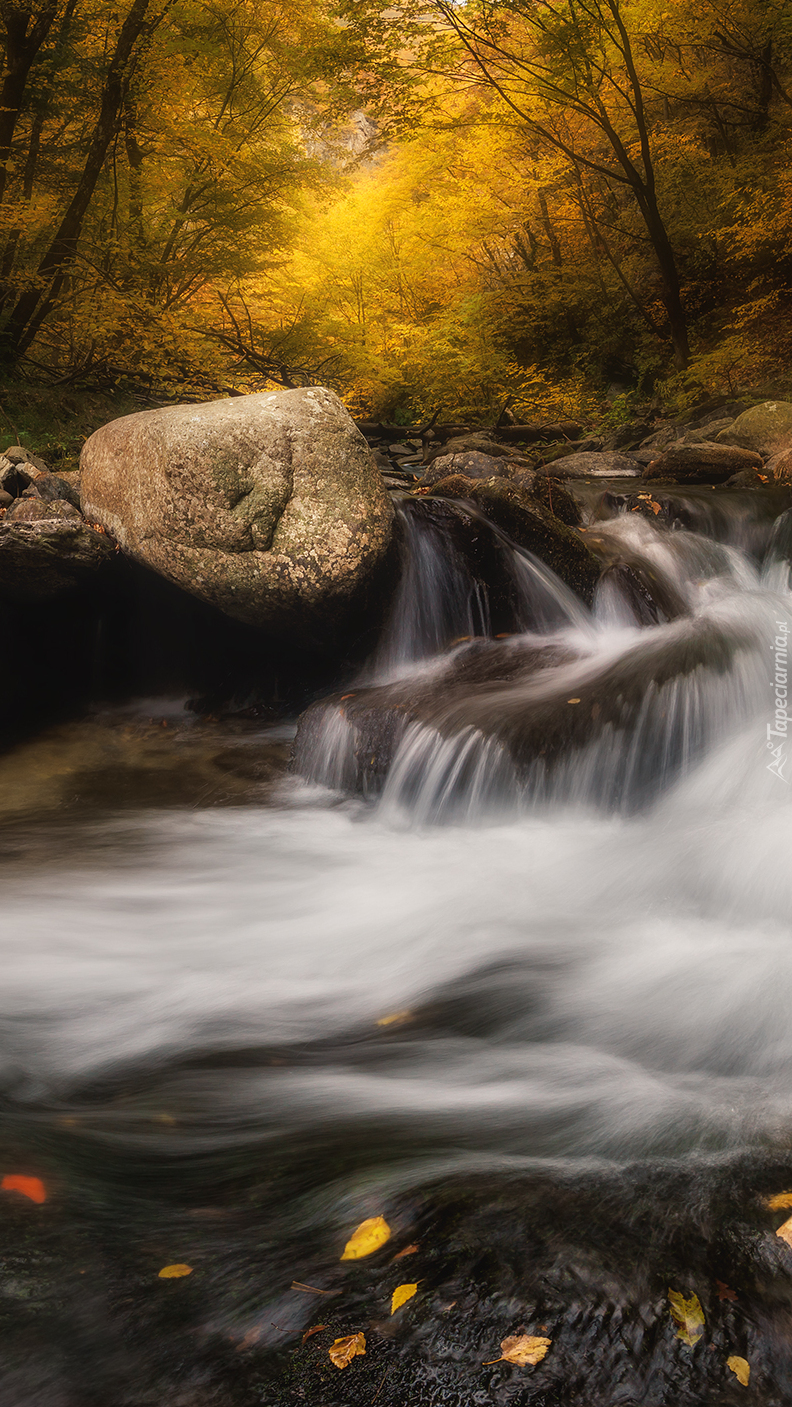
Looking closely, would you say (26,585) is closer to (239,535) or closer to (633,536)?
(239,535)

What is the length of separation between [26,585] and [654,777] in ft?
15.9

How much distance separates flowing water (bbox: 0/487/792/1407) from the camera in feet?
4.65

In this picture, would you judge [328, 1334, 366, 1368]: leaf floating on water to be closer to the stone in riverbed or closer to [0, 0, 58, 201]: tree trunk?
[0, 0, 58, 201]: tree trunk

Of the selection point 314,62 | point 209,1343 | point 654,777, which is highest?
point 314,62

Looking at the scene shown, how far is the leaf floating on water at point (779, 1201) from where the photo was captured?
1.52 m

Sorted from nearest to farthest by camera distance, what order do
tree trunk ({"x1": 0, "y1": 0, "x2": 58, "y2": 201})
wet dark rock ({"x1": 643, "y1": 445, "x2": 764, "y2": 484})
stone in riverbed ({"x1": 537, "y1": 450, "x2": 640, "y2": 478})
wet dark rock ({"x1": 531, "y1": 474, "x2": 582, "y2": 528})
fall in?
wet dark rock ({"x1": 531, "y1": 474, "x2": 582, "y2": 528})
tree trunk ({"x1": 0, "y1": 0, "x2": 58, "y2": 201})
wet dark rock ({"x1": 643, "y1": 445, "x2": 764, "y2": 484})
stone in riverbed ({"x1": 537, "y1": 450, "x2": 640, "y2": 478})

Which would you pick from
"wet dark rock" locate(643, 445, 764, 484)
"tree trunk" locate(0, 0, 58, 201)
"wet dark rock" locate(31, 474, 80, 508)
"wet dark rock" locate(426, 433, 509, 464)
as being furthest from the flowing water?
"tree trunk" locate(0, 0, 58, 201)

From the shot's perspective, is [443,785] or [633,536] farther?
[633,536]

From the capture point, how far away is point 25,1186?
1.50 m

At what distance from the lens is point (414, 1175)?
165 cm

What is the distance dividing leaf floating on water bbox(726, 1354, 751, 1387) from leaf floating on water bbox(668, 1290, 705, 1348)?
0.16 feet

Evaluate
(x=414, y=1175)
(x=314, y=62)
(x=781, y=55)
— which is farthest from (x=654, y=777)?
(x=781, y=55)

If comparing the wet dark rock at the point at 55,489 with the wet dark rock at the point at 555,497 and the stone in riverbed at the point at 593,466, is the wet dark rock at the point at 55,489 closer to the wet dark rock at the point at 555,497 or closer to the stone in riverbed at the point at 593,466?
the wet dark rock at the point at 555,497

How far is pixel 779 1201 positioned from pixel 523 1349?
2.20 ft
